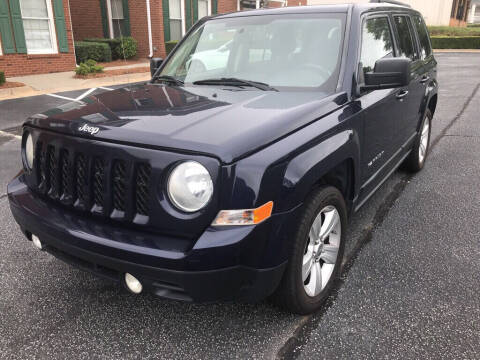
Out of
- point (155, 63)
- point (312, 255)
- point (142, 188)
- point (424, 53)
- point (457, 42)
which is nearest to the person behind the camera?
point (142, 188)

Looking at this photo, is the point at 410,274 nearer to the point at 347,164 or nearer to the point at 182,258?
the point at 347,164

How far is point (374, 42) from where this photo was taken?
11.1 feet

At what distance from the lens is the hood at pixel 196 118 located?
2.06m

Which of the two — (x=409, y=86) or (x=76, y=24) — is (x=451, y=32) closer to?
(x=76, y=24)

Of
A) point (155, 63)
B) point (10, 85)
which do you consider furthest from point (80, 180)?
point (10, 85)

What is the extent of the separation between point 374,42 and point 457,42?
29.8 metres

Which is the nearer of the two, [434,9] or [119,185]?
[119,185]

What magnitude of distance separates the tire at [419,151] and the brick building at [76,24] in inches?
469

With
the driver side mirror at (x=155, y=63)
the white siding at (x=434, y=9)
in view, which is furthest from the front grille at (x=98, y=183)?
the white siding at (x=434, y=9)

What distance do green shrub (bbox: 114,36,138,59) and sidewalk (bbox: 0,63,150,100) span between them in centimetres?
352

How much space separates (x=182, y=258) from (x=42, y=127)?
49.5 inches

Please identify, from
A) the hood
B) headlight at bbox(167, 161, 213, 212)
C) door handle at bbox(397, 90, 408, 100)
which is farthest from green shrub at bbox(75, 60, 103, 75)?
headlight at bbox(167, 161, 213, 212)

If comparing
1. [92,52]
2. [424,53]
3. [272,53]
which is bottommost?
[92,52]

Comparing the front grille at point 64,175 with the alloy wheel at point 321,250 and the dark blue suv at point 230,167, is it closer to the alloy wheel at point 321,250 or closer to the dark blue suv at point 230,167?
the dark blue suv at point 230,167
